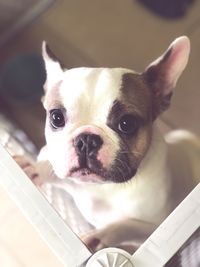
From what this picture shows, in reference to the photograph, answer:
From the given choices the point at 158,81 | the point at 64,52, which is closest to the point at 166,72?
the point at 158,81

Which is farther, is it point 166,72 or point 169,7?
point 169,7

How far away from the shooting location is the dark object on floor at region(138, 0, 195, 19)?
0.65 m

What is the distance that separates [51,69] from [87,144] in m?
0.10

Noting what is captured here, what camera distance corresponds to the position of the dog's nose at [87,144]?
474 millimetres

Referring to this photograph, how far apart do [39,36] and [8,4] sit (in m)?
0.06

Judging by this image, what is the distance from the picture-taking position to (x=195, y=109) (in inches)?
23.0

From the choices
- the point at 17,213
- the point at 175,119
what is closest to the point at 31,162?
the point at 17,213

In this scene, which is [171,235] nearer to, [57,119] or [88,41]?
[57,119]

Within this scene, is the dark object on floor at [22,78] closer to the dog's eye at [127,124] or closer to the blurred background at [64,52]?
the blurred background at [64,52]

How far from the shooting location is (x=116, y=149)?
48 centimetres

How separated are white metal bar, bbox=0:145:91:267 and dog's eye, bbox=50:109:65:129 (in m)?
0.05

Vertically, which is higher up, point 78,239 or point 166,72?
Result: point 166,72

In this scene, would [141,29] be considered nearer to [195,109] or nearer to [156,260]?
[195,109]

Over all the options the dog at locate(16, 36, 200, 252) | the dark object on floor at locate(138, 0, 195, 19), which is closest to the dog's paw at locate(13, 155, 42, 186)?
the dog at locate(16, 36, 200, 252)
